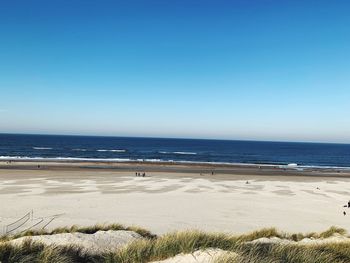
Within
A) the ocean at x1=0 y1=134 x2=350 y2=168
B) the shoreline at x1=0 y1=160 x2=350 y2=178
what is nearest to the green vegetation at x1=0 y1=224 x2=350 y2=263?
the shoreline at x1=0 y1=160 x2=350 y2=178

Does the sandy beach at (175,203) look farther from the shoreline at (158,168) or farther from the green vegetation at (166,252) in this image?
the shoreline at (158,168)

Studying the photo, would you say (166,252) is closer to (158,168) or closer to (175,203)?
(175,203)

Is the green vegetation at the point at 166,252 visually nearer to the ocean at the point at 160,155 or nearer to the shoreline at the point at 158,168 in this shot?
the shoreline at the point at 158,168

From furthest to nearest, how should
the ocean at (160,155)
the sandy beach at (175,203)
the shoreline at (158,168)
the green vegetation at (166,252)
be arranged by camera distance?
the ocean at (160,155), the shoreline at (158,168), the sandy beach at (175,203), the green vegetation at (166,252)

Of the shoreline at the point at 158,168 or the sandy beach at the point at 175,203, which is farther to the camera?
the shoreline at the point at 158,168

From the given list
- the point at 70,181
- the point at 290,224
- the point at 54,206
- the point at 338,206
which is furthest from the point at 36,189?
the point at 338,206

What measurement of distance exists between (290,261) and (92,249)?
444 centimetres

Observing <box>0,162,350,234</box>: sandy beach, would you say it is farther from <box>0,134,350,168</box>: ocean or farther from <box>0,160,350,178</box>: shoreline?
<box>0,134,350,168</box>: ocean

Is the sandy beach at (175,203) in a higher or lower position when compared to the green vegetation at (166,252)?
lower

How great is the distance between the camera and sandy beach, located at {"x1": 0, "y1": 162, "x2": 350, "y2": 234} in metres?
20.1

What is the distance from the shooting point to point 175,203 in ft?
85.8

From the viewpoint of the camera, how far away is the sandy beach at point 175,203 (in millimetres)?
20125

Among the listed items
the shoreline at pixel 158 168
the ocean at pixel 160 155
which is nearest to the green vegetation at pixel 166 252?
the shoreline at pixel 158 168

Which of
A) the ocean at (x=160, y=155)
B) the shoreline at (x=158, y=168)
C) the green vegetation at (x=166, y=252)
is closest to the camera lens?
the green vegetation at (x=166, y=252)
